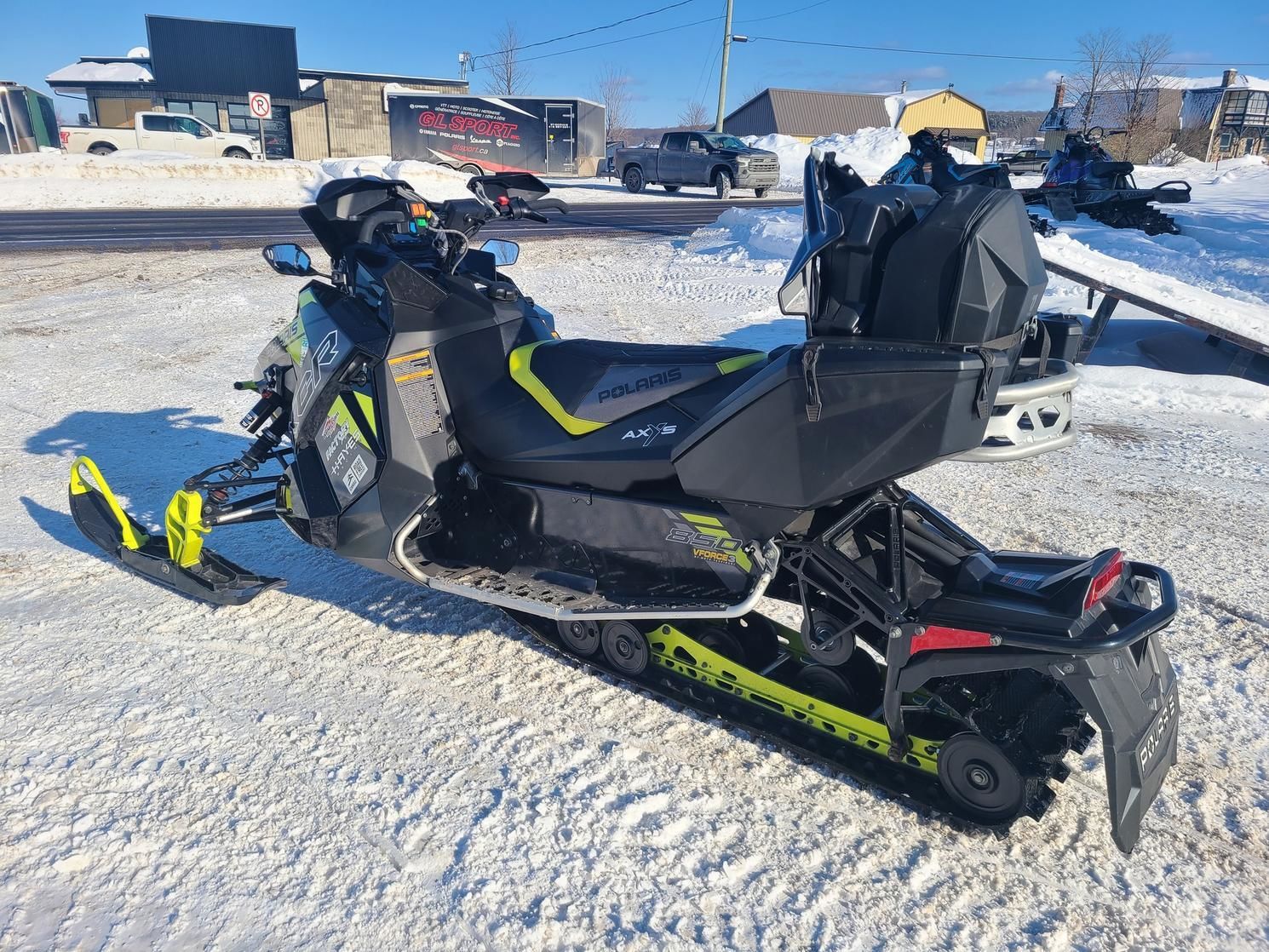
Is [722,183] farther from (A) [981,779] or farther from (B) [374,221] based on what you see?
(A) [981,779]

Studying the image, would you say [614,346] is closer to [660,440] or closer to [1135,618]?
[660,440]

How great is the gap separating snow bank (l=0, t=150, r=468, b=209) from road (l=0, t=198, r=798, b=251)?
145cm

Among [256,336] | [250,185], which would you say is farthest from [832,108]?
[256,336]

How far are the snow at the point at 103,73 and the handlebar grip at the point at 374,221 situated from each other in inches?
1806

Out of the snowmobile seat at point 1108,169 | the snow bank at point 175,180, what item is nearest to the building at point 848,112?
the snow bank at point 175,180

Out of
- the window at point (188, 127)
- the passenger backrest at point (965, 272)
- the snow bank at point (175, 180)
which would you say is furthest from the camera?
the window at point (188, 127)

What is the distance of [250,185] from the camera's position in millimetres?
23672

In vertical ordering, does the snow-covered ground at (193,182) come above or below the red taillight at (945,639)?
above

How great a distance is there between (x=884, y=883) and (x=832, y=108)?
6002 cm

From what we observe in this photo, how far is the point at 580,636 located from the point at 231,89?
150 feet

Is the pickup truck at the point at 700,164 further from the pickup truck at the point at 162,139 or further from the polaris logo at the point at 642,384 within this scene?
the polaris logo at the point at 642,384

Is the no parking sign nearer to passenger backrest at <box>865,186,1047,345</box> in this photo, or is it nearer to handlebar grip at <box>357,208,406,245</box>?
handlebar grip at <box>357,208,406,245</box>

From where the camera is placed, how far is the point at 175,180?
24.0 meters

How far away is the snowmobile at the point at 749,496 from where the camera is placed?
2.19m
